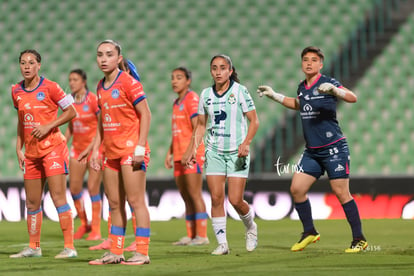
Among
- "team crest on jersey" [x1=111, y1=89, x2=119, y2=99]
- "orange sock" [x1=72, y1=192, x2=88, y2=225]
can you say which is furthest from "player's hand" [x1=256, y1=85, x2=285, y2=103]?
"orange sock" [x1=72, y1=192, x2=88, y2=225]

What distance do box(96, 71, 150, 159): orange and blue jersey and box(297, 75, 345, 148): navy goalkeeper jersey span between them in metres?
1.97

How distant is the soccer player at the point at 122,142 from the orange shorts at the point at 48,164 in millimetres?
868

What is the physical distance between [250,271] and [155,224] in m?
6.26

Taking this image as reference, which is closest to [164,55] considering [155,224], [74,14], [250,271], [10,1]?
[74,14]

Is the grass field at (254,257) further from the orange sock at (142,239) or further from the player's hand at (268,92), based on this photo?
the player's hand at (268,92)

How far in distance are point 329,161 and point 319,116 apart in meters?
0.47

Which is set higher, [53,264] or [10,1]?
[10,1]

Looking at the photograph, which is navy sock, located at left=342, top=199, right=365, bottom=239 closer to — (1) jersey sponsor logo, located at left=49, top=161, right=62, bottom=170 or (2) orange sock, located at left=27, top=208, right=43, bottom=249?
(1) jersey sponsor logo, located at left=49, top=161, right=62, bottom=170

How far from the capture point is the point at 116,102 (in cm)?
650

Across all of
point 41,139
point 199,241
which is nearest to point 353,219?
point 199,241

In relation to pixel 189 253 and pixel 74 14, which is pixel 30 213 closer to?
pixel 189 253

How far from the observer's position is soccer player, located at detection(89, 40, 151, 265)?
6.47 metres

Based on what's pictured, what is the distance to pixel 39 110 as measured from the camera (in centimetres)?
733

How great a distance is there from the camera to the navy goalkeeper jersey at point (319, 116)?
300 inches
